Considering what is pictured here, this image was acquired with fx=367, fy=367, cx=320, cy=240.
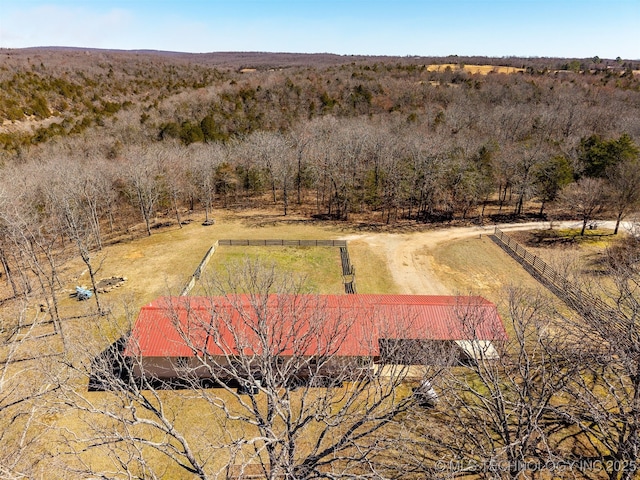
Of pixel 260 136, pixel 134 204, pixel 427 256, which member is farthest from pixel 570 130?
pixel 134 204

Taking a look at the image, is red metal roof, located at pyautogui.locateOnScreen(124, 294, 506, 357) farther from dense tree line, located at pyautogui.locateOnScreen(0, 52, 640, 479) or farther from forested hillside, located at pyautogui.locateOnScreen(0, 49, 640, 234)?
forested hillside, located at pyautogui.locateOnScreen(0, 49, 640, 234)

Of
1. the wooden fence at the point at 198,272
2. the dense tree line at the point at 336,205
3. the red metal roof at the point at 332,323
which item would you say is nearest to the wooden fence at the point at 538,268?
the dense tree line at the point at 336,205

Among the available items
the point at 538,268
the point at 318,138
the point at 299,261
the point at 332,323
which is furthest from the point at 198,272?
the point at 318,138

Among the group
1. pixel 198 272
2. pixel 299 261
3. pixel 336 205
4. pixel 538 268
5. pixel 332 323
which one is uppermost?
pixel 332 323

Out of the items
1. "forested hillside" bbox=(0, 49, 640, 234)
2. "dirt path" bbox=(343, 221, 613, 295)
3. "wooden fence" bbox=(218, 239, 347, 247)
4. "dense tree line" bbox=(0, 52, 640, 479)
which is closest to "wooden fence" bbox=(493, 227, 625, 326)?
"dense tree line" bbox=(0, 52, 640, 479)

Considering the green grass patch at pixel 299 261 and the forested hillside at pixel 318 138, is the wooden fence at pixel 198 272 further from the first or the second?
the forested hillside at pixel 318 138

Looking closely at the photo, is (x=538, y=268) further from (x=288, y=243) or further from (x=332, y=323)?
(x=288, y=243)

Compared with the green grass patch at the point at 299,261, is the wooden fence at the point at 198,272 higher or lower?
higher

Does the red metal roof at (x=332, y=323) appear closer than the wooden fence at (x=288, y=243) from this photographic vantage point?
Yes

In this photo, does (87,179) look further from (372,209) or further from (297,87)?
(297,87)
